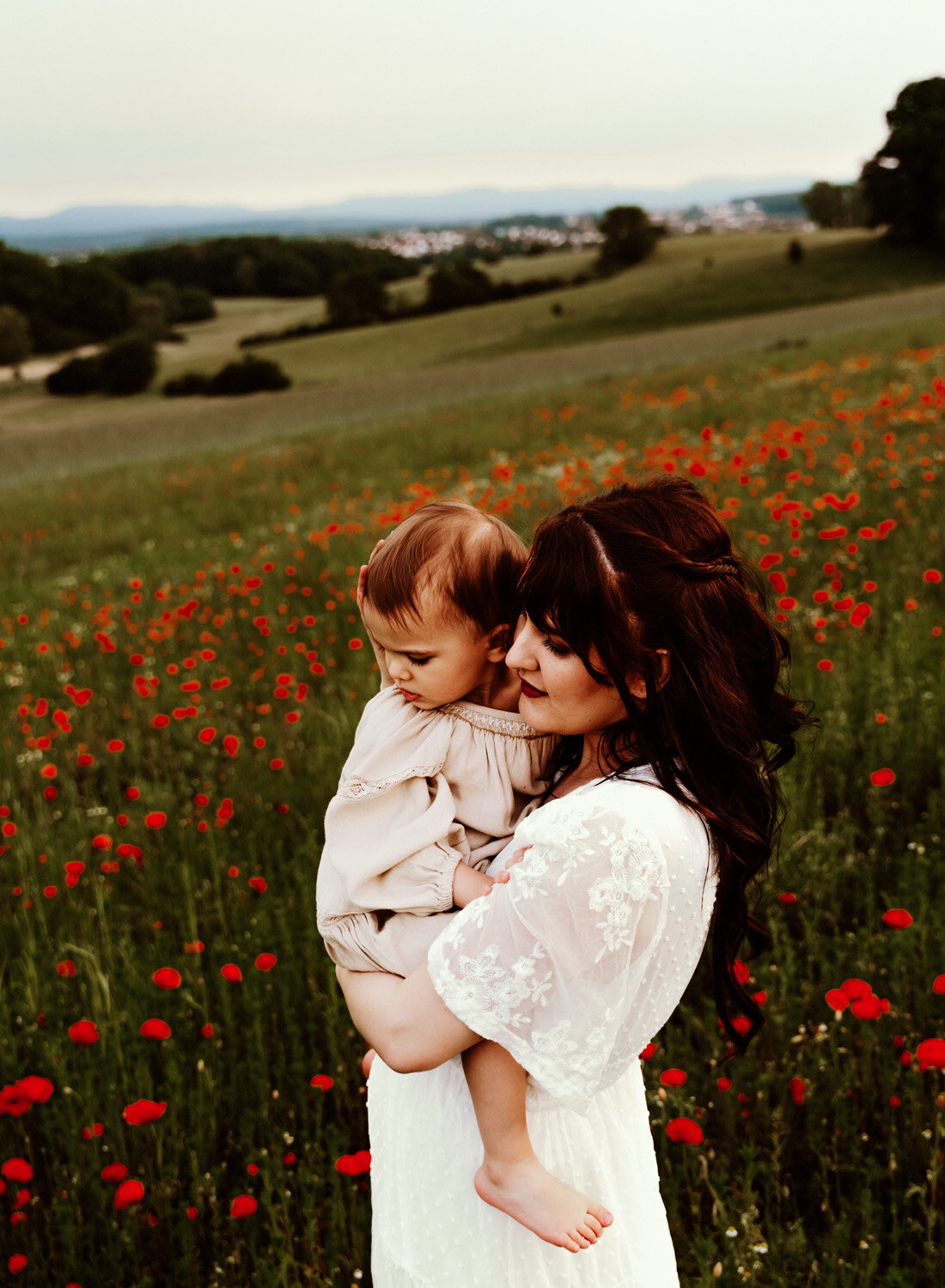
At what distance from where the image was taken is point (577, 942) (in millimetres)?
1161

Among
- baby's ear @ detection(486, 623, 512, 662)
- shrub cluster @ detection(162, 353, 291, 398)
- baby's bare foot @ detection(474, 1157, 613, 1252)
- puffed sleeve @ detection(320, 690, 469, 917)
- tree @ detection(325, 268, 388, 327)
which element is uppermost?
tree @ detection(325, 268, 388, 327)

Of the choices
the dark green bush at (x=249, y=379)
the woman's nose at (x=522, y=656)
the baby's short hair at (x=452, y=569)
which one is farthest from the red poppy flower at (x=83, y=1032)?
the dark green bush at (x=249, y=379)

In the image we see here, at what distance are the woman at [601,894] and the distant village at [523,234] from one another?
66.4 meters

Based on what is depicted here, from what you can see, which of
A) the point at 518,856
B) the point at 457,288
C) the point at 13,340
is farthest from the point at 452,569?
the point at 457,288

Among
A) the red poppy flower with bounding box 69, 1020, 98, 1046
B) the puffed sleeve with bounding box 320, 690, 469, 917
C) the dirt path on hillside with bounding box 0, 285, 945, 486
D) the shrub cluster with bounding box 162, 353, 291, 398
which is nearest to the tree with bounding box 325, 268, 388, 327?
the shrub cluster with bounding box 162, 353, 291, 398

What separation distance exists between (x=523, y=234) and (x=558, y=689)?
83.0 m

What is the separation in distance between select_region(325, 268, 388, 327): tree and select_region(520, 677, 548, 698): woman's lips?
54.7 m

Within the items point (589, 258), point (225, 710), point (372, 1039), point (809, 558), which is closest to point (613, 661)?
point (372, 1039)

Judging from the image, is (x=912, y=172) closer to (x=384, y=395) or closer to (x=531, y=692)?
(x=384, y=395)

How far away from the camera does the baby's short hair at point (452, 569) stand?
4.72 ft

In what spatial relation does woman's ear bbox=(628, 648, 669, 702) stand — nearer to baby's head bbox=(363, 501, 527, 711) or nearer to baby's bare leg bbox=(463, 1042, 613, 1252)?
baby's head bbox=(363, 501, 527, 711)

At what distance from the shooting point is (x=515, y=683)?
1584 millimetres

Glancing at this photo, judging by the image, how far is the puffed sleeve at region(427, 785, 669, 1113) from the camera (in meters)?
1.14

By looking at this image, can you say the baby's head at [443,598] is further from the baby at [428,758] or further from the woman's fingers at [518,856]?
the woman's fingers at [518,856]
